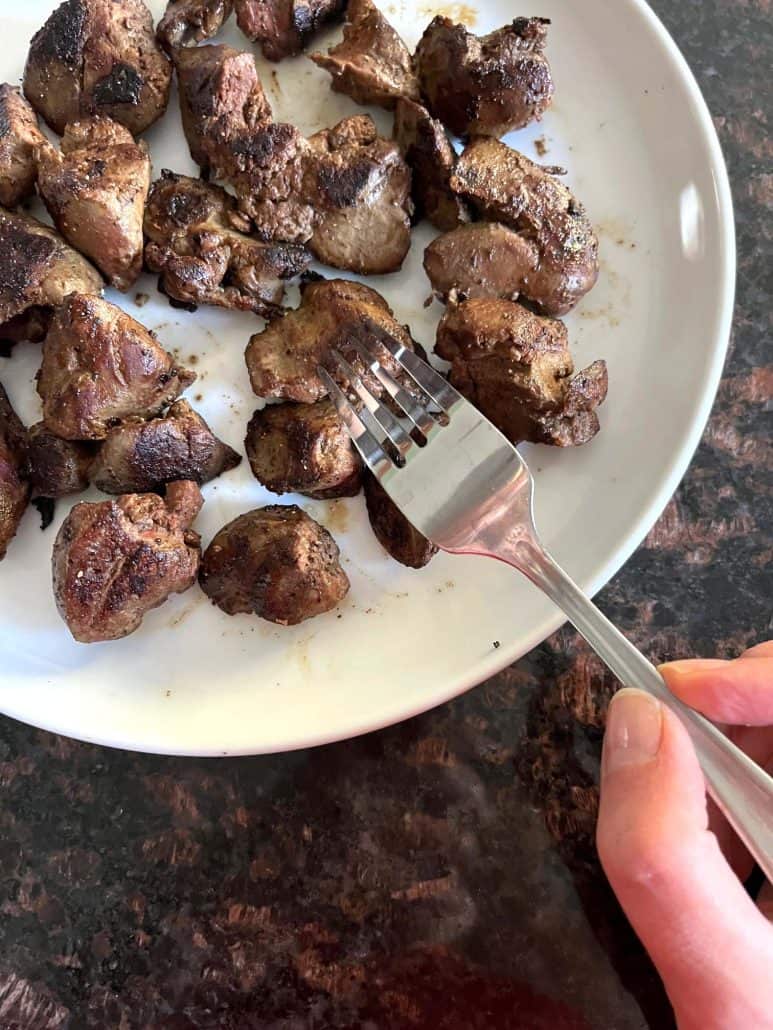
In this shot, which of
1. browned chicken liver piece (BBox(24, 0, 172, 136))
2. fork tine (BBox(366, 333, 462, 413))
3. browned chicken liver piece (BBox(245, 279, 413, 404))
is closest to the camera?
fork tine (BBox(366, 333, 462, 413))

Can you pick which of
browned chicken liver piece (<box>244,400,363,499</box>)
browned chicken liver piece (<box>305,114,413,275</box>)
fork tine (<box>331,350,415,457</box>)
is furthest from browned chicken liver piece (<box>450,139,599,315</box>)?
browned chicken liver piece (<box>244,400,363,499</box>)

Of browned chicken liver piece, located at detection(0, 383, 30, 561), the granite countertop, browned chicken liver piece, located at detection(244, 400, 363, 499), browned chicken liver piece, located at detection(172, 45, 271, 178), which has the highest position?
browned chicken liver piece, located at detection(172, 45, 271, 178)

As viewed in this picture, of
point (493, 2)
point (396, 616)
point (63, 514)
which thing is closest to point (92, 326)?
point (63, 514)

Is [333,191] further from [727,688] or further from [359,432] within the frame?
[727,688]

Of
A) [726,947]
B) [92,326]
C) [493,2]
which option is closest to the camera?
[726,947]

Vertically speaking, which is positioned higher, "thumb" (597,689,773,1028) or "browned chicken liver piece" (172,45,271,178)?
"browned chicken liver piece" (172,45,271,178)

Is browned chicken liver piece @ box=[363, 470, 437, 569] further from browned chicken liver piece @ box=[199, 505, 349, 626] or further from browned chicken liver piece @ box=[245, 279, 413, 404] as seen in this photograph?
browned chicken liver piece @ box=[245, 279, 413, 404]

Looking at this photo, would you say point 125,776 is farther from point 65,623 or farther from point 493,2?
point 493,2

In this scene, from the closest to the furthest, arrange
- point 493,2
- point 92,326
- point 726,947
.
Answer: point 726,947 → point 92,326 → point 493,2
